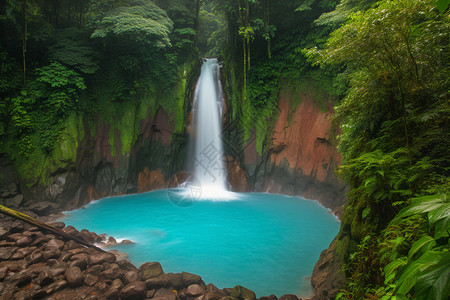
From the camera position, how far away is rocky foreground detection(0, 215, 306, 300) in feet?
12.3

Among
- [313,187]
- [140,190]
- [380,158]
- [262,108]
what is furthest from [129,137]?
[380,158]

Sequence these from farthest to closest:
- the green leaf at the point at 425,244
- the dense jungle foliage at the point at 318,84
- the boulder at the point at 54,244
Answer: the boulder at the point at 54,244, the dense jungle foliage at the point at 318,84, the green leaf at the point at 425,244

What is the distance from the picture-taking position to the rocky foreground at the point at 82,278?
3752mm

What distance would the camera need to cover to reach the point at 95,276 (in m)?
4.17

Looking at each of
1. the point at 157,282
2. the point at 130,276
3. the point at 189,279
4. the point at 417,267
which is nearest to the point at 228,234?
the point at 189,279

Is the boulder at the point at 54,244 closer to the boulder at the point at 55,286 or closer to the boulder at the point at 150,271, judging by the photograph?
the boulder at the point at 55,286

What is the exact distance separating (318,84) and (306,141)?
9.33 feet

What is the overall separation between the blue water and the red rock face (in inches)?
66.7

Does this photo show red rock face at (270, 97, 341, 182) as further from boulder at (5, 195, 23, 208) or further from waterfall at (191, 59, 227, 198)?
boulder at (5, 195, 23, 208)

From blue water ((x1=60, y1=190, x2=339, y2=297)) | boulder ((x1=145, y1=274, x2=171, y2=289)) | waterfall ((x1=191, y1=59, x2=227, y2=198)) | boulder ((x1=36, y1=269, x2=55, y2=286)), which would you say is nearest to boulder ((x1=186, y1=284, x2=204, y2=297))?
boulder ((x1=145, y1=274, x2=171, y2=289))

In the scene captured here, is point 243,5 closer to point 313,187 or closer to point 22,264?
point 313,187

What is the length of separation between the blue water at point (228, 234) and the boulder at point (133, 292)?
1.26 metres

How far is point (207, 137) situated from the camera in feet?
43.8

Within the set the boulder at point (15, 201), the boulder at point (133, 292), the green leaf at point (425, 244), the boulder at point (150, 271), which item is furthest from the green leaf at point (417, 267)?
the boulder at point (15, 201)
